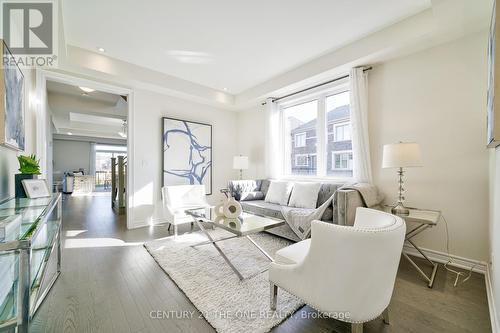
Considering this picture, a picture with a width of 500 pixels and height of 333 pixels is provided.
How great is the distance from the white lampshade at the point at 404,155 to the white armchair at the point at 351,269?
3.76 feet

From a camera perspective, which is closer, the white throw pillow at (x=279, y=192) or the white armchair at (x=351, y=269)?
the white armchair at (x=351, y=269)

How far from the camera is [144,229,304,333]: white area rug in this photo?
1.49 meters

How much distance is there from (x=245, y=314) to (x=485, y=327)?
5.44 feet

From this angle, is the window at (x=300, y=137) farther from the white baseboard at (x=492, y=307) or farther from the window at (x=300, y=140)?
the white baseboard at (x=492, y=307)

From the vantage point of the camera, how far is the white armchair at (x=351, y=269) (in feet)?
3.54

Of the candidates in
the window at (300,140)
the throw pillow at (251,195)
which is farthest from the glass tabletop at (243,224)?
the window at (300,140)

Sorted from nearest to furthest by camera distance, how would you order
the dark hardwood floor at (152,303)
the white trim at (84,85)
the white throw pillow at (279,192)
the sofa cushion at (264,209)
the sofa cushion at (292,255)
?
the dark hardwood floor at (152,303) < the sofa cushion at (292,255) < the white trim at (84,85) < the sofa cushion at (264,209) < the white throw pillow at (279,192)

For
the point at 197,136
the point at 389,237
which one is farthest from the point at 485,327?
the point at 197,136

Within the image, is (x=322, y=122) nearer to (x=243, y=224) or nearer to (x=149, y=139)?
(x=243, y=224)

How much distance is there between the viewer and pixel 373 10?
2277 mm

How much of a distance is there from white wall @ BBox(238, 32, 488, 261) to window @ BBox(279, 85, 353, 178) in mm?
531

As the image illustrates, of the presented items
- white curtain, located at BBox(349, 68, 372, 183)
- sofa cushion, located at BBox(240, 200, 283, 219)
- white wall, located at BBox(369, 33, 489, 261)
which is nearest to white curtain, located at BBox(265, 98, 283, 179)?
sofa cushion, located at BBox(240, 200, 283, 219)

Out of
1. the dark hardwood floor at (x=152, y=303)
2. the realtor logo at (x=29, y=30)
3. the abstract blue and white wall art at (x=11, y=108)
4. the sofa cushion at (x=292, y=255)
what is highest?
the realtor logo at (x=29, y=30)

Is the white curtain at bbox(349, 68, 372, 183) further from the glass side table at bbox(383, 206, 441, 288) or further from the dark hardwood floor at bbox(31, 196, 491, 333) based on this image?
the dark hardwood floor at bbox(31, 196, 491, 333)
